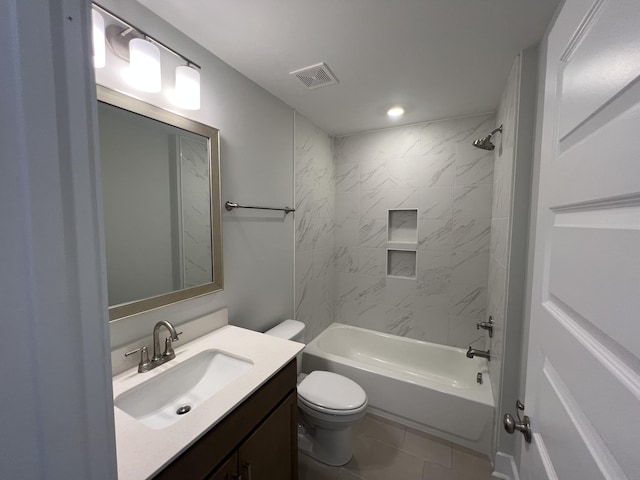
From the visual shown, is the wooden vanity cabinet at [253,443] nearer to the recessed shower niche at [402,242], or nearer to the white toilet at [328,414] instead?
the white toilet at [328,414]

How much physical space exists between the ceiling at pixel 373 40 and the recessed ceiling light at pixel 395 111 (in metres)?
0.15

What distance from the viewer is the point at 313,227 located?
8.04 feet

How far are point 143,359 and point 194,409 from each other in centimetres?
42

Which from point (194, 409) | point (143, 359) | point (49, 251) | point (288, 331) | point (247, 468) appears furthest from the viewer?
point (288, 331)

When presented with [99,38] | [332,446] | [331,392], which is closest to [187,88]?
[99,38]

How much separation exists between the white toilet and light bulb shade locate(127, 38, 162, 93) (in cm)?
152

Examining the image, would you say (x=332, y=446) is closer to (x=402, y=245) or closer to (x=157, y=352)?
(x=157, y=352)

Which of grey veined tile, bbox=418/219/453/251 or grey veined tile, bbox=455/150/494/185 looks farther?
grey veined tile, bbox=418/219/453/251

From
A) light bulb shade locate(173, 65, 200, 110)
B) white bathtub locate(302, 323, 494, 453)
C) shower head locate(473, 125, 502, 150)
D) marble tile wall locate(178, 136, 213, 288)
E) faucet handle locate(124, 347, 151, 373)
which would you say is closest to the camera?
faucet handle locate(124, 347, 151, 373)

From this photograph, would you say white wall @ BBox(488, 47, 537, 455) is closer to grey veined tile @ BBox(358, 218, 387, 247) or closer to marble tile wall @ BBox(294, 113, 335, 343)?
grey veined tile @ BBox(358, 218, 387, 247)

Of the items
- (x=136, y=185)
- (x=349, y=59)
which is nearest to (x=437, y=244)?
(x=349, y=59)

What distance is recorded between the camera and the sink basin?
997 millimetres

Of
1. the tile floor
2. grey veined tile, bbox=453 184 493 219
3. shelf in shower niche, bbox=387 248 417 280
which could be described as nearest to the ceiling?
grey veined tile, bbox=453 184 493 219

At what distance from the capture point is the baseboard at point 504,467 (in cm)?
150
